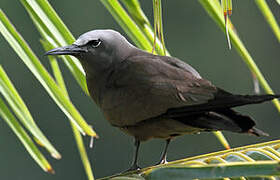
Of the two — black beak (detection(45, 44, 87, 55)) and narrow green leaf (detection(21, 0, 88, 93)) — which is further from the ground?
narrow green leaf (detection(21, 0, 88, 93))

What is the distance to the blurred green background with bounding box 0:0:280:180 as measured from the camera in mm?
9102

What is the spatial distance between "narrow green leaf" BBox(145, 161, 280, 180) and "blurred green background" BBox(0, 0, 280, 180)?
762 cm

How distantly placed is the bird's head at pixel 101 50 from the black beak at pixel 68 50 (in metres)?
0.05

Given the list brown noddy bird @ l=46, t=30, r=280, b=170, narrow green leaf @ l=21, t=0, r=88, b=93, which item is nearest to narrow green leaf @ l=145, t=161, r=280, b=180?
brown noddy bird @ l=46, t=30, r=280, b=170

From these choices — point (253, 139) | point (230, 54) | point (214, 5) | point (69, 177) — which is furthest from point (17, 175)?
point (214, 5)

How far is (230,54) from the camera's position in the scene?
1100 centimetres

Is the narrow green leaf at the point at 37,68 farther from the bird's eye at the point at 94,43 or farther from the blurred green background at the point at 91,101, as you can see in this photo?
the blurred green background at the point at 91,101

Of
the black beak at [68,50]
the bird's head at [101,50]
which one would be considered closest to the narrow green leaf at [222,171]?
the black beak at [68,50]

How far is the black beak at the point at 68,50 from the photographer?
1936 mm

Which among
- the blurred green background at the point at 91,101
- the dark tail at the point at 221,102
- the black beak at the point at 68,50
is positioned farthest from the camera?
the blurred green background at the point at 91,101

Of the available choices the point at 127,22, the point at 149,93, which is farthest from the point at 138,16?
the point at 149,93

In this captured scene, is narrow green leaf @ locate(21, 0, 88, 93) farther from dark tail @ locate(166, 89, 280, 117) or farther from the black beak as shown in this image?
dark tail @ locate(166, 89, 280, 117)

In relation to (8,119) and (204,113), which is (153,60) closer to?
(204,113)

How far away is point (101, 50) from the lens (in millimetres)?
2398
